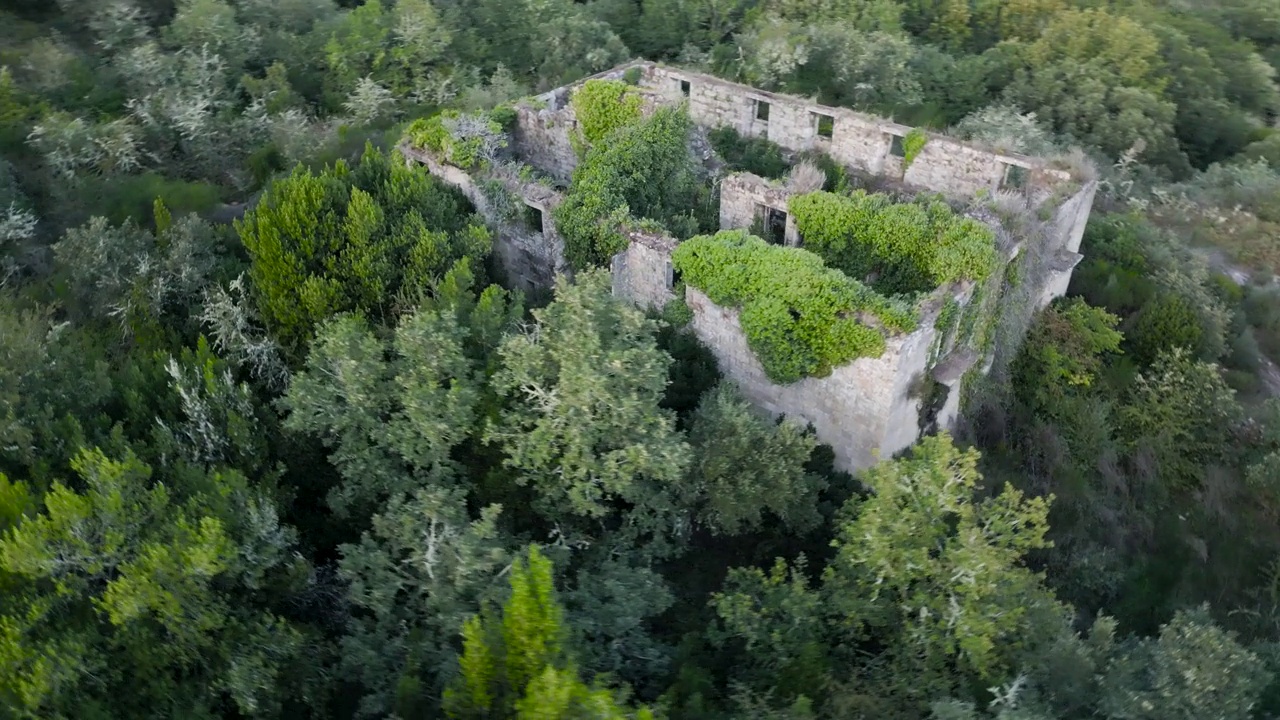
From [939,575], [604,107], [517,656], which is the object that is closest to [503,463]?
[517,656]

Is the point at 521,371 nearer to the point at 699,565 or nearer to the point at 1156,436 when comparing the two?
the point at 699,565

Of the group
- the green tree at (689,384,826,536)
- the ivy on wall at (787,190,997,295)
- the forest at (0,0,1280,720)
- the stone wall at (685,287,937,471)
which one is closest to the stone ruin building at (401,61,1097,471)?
the stone wall at (685,287,937,471)

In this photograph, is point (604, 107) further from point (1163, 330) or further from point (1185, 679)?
point (1185, 679)

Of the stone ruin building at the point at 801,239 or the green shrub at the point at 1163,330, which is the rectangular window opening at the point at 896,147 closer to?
the stone ruin building at the point at 801,239

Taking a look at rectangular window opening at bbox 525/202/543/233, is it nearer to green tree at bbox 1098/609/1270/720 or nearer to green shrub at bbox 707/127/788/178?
green shrub at bbox 707/127/788/178

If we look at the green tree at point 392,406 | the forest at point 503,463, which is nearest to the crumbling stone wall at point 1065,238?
the forest at point 503,463

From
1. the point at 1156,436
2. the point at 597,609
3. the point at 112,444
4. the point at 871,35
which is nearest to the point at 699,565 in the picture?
the point at 597,609
